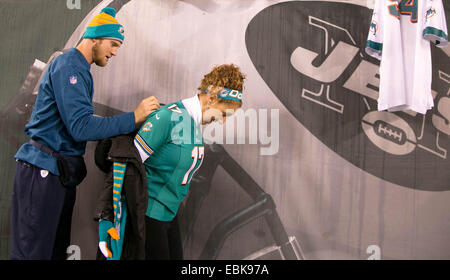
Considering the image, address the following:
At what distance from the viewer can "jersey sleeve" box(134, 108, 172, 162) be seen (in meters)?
1.67

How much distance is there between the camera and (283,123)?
2359 mm

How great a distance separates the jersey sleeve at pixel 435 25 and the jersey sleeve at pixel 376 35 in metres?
0.25

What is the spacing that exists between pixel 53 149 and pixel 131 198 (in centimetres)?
44

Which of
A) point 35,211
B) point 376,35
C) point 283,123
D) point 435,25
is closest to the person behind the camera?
point 35,211

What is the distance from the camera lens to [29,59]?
7.50 feet

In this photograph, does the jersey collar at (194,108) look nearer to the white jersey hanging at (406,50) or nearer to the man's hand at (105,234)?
the man's hand at (105,234)

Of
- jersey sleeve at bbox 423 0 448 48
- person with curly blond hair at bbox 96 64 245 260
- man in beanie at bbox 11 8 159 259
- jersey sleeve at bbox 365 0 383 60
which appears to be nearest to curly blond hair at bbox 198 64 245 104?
person with curly blond hair at bbox 96 64 245 260

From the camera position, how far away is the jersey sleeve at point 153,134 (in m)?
1.67

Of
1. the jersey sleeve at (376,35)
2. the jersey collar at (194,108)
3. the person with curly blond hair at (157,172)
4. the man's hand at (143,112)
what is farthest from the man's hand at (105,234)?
the jersey sleeve at (376,35)

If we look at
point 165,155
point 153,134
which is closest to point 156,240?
point 165,155

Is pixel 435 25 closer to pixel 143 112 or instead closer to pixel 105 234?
pixel 143 112

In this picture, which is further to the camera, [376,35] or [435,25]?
[376,35]

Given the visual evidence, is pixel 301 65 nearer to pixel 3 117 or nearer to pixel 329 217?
pixel 329 217

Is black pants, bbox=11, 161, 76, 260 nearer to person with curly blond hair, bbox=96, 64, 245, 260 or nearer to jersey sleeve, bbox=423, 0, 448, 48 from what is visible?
person with curly blond hair, bbox=96, 64, 245, 260
